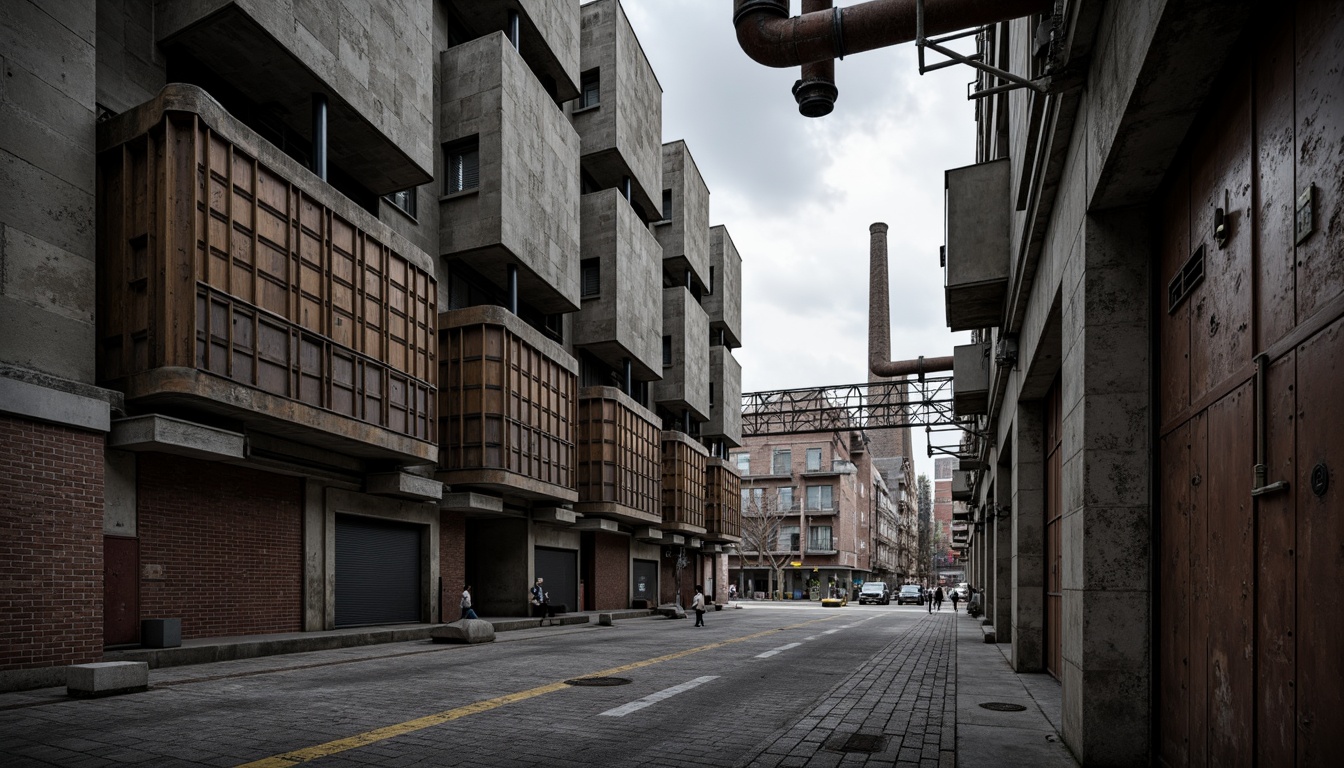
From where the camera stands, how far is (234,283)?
1589 cm

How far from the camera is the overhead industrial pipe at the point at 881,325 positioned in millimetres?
48531

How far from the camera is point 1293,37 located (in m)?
Answer: 4.05

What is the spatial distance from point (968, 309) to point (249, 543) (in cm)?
1526

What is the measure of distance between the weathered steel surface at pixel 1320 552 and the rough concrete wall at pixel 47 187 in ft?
48.5

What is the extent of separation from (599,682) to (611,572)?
92.9ft

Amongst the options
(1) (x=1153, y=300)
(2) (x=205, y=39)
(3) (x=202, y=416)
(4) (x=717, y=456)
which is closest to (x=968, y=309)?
(1) (x=1153, y=300)

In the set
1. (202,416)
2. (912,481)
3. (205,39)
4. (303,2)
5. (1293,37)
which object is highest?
(303,2)

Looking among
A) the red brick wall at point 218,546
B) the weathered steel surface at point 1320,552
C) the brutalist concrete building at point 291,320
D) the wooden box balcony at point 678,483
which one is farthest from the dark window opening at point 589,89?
the weathered steel surface at point 1320,552

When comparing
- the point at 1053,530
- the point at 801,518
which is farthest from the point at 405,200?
the point at 801,518

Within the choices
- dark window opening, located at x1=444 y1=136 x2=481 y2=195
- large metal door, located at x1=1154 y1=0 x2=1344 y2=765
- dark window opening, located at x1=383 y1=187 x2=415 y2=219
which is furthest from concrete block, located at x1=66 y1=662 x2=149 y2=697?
dark window opening, located at x1=444 y1=136 x2=481 y2=195

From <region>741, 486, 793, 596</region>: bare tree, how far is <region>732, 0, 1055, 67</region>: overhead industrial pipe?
67.9 meters

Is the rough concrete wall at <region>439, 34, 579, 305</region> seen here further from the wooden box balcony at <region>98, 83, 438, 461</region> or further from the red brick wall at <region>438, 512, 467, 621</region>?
the red brick wall at <region>438, 512, 467, 621</region>

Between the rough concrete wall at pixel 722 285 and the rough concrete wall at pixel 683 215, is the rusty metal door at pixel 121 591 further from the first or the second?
the rough concrete wall at pixel 722 285

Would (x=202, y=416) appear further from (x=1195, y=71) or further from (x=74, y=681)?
(x=1195, y=71)
